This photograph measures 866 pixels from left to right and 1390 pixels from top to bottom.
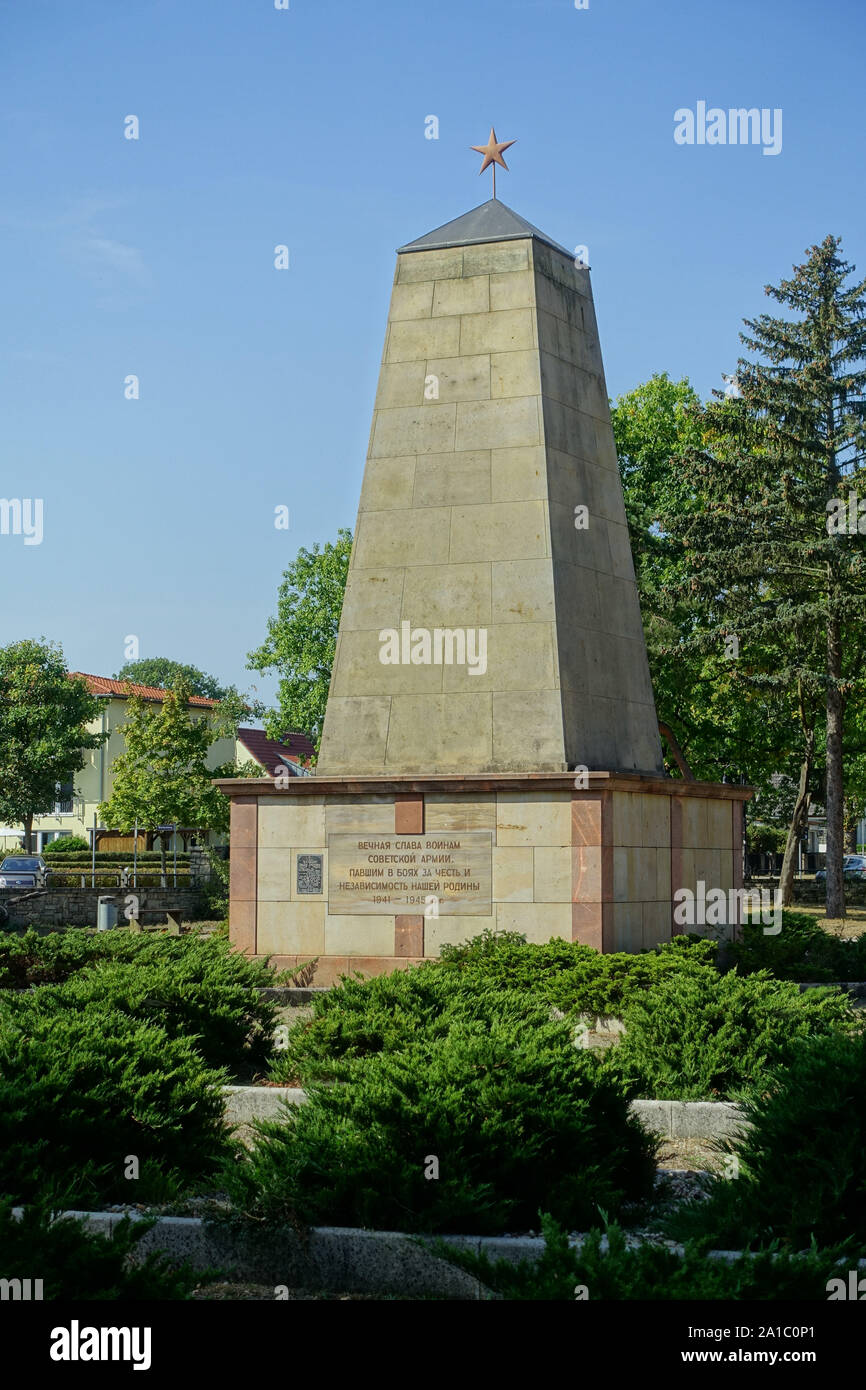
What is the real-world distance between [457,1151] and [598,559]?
419 inches

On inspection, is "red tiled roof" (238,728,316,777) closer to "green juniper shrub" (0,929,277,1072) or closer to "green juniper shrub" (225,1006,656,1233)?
"green juniper shrub" (0,929,277,1072)

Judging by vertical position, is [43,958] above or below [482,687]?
below

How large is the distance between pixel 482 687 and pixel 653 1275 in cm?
1080

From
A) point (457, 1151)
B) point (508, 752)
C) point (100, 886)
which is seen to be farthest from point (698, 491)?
point (457, 1151)

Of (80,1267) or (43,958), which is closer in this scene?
(80,1267)

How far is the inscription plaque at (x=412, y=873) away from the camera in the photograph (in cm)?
1477

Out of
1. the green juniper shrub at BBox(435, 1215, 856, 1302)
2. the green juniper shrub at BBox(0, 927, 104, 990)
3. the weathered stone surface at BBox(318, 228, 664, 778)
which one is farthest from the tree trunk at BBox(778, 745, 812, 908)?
the green juniper shrub at BBox(435, 1215, 856, 1302)

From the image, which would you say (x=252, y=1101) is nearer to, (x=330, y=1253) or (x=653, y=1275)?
(x=330, y=1253)

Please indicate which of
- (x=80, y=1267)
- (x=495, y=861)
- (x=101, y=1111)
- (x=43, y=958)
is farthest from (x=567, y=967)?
(x=80, y=1267)

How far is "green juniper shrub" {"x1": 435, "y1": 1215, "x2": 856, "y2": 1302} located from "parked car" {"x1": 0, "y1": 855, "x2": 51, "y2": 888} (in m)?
40.3

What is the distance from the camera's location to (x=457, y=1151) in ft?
21.5

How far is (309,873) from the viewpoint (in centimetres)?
1539

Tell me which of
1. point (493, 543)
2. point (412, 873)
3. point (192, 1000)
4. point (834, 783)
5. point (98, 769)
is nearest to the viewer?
point (192, 1000)

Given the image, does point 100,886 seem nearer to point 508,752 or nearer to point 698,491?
point 698,491
